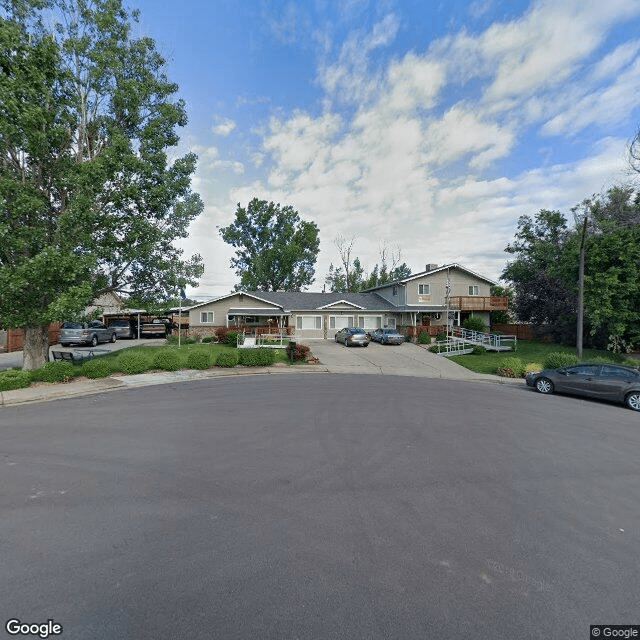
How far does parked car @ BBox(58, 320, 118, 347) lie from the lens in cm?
2667

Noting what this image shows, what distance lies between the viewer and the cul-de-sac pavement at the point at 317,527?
2.97 metres

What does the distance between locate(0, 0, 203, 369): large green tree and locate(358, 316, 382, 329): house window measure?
21082mm

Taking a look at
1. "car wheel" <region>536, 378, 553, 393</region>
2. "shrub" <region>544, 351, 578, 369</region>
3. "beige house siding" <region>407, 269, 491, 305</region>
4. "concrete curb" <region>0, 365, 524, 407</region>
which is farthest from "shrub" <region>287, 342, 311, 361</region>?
"beige house siding" <region>407, 269, 491, 305</region>

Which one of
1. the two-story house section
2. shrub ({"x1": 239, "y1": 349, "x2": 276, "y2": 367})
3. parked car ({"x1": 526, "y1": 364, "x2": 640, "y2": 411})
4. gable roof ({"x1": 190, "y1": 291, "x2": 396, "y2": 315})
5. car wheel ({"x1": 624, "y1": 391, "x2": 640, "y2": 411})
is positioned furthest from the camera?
gable roof ({"x1": 190, "y1": 291, "x2": 396, "y2": 315})

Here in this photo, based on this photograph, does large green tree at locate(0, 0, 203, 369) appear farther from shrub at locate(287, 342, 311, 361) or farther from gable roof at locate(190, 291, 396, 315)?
gable roof at locate(190, 291, 396, 315)

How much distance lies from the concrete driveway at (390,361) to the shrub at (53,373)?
40.0 feet

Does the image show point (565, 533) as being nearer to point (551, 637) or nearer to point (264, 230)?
point (551, 637)

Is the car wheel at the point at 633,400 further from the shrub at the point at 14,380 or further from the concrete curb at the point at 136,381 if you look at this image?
the shrub at the point at 14,380

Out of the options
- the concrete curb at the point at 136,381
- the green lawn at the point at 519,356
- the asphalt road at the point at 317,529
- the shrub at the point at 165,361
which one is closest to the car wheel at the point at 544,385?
the concrete curb at the point at 136,381

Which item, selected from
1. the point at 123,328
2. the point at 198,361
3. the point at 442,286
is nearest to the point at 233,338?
the point at 198,361

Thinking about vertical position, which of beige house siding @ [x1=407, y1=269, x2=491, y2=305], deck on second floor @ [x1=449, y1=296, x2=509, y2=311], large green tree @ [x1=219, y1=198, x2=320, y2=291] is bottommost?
deck on second floor @ [x1=449, y1=296, x2=509, y2=311]

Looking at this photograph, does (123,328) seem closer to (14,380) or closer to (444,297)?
(14,380)

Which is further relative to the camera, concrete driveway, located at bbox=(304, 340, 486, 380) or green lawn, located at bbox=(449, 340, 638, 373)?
green lawn, located at bbox=(449, 340, 638, 373)

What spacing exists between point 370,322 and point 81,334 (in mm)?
26190
